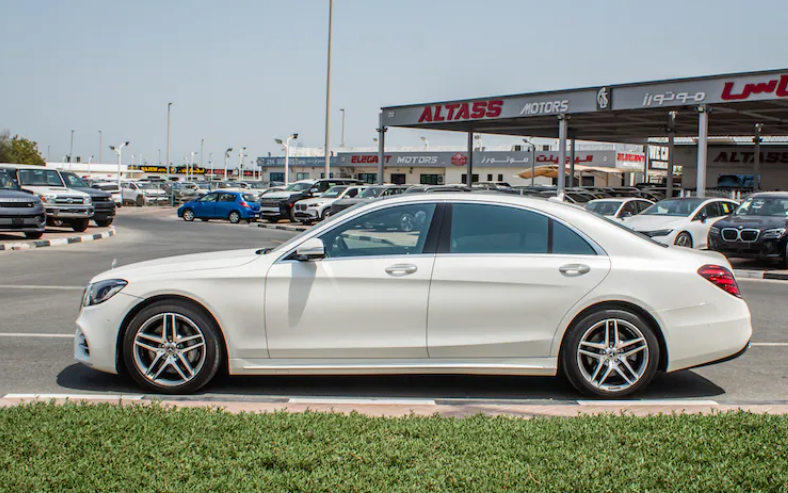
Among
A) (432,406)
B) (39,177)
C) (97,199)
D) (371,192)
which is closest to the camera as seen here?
(432,406)

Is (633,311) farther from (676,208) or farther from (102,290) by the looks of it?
(676,208)

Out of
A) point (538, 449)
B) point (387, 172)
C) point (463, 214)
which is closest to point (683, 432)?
point (538, 449)

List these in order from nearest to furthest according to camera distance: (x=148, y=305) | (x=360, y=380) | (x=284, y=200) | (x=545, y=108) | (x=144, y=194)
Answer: (x=148, y=305) → (x=360, y=380) → (x=545, y=108) → (x=284, y=200) → (x=144, y=194)

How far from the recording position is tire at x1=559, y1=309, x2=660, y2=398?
19.3ft

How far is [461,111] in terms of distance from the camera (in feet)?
123

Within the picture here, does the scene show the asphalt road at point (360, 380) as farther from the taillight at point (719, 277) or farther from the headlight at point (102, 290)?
the taillight at point (719, 277)

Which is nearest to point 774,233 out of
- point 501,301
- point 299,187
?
point 501,301

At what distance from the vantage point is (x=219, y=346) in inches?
233

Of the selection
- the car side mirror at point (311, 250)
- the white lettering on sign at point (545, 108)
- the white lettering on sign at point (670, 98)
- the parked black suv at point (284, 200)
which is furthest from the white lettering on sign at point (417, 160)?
the car side mirror at point (311, 250)

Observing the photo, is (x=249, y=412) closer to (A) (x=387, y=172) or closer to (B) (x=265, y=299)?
(B) (x=265, y=299)

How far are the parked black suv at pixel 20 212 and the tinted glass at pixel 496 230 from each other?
1741cm

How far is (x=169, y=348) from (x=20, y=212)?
16717 mm

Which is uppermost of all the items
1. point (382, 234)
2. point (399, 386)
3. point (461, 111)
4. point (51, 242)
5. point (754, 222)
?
point (461, 111)

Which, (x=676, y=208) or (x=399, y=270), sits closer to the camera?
(x=399, y=270)
